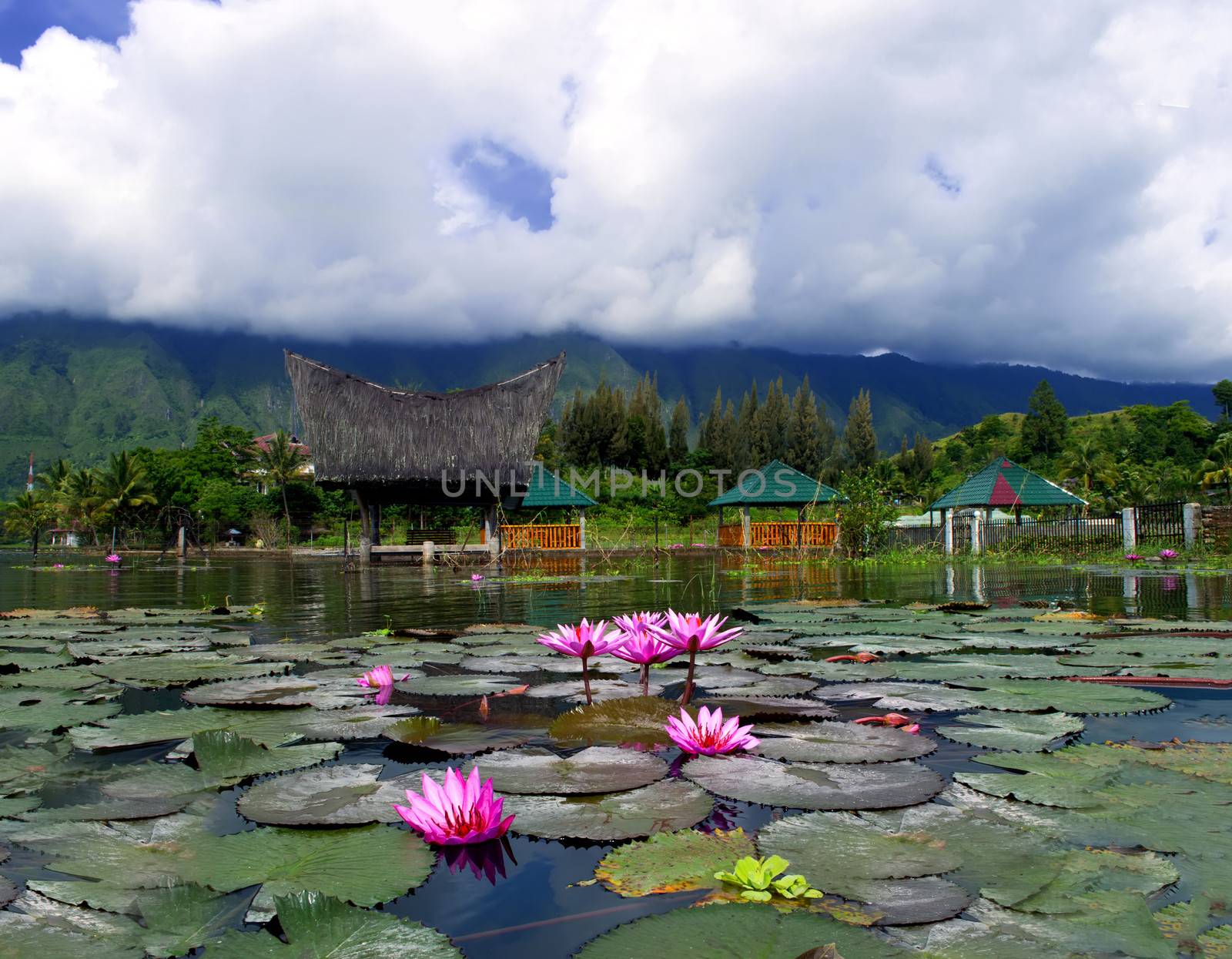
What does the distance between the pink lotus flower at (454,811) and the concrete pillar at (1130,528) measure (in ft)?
56.3

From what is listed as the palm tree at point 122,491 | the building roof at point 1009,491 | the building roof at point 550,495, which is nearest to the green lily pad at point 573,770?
the building roof at point 550,495

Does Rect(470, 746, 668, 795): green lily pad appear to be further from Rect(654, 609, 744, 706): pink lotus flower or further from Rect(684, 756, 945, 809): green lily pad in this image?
Rect(654, 609, 744, 706): pink lotus flower

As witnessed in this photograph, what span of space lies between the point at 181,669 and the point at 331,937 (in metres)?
2.41

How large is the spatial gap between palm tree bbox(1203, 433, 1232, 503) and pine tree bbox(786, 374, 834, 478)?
21.7 m

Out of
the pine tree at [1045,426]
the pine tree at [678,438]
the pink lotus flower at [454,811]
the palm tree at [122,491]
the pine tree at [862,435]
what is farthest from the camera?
the pine tree at [862,435]

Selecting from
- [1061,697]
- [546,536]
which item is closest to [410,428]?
[546,536]

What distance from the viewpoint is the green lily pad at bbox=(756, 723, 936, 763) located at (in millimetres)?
1704

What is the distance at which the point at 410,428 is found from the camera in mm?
17312

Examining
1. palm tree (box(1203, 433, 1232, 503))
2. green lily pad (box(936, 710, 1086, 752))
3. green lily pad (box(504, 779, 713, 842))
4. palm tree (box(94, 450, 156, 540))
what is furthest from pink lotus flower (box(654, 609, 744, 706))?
palm tree (box(94, 450, 156, 540))

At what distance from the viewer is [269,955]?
880mm

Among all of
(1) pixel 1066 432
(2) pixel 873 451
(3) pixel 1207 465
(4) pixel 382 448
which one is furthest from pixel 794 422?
(4) pixel 382 448

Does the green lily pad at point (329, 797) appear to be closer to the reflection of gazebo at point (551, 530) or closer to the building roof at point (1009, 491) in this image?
the reflection of gazebo at point (551, 530)

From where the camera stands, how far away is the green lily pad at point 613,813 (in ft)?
4.20

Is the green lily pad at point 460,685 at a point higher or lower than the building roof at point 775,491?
lower
